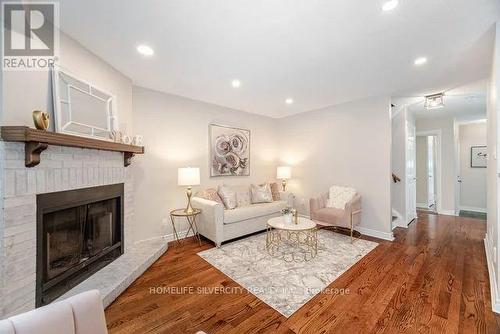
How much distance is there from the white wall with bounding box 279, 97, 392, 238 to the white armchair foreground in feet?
13.2

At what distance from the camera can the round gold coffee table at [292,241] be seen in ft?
9.23

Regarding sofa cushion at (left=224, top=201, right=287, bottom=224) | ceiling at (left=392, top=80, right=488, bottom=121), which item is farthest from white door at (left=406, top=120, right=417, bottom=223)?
sofa cushion at (left=224, top=201, right=287, bottom=224)

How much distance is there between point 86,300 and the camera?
0.90 meters

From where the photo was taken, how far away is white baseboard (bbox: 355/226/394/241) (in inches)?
140

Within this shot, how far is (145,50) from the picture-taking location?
7.34ft

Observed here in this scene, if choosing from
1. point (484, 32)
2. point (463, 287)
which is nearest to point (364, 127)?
point (484, 32)

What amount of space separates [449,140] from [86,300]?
712 centimetres

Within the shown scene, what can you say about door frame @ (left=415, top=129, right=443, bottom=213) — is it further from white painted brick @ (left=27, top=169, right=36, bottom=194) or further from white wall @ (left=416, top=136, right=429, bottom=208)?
white painted brick @ (left=27, top=169, right=36, bottom=194)

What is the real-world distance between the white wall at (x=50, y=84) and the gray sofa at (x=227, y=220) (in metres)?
1.63

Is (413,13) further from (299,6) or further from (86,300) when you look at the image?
(86,300)

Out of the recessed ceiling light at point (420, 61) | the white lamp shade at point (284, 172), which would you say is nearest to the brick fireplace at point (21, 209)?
the white lamp shade at point (284, 172)

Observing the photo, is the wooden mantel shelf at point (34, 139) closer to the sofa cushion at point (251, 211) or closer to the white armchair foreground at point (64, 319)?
the white armchair foreground at point (64, 319)

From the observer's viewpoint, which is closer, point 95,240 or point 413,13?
point 413,13

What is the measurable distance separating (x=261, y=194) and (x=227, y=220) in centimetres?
112
